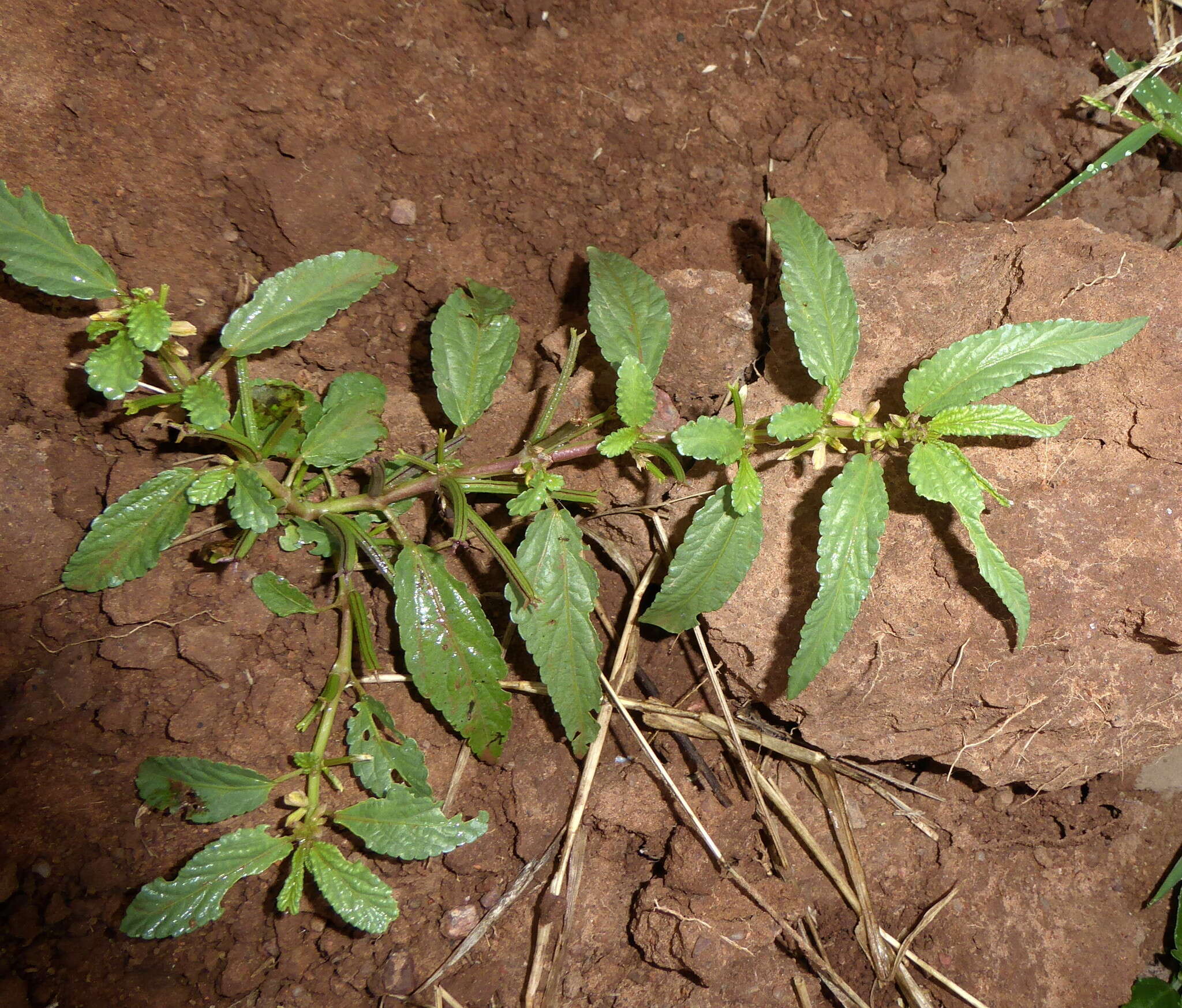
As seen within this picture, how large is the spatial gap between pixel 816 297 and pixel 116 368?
6.09 feet

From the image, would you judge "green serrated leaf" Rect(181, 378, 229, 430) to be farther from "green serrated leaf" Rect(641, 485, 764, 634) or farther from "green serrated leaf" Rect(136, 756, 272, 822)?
"green serrated leaf" Rect(641, 485, 764, 634)

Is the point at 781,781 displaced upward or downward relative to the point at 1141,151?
downward

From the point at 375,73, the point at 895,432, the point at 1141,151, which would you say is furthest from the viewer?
the point at 1141,151

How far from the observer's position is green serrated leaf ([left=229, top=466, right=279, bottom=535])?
87.3 inches

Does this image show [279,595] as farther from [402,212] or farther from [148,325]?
[402,212]

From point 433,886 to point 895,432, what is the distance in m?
2.02

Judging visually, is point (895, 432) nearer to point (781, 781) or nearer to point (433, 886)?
point (781, 781)

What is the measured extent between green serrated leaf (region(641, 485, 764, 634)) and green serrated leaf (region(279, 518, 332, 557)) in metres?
1.05

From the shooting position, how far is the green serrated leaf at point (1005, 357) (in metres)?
2.15

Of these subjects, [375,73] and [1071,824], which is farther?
[1071,824]

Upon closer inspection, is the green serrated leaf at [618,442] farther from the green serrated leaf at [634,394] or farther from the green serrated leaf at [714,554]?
the green serrated leaf at [714,554]

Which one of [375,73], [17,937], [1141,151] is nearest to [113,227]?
[375,73]

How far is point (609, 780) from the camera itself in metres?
2.83

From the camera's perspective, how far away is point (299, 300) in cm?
238
